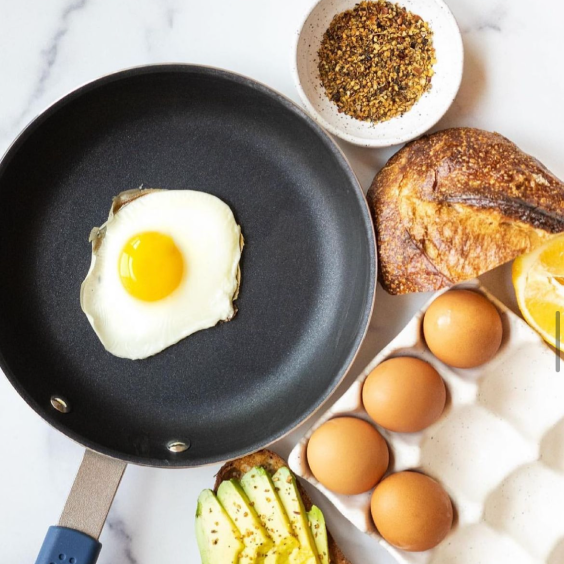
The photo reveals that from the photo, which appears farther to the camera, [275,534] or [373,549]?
[373,549]

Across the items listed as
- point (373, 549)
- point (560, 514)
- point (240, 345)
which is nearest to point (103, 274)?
point (240, 345)

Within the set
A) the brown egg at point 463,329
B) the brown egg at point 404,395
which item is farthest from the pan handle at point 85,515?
the brown egg at point 463,329

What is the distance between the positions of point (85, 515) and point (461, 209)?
1.22 m

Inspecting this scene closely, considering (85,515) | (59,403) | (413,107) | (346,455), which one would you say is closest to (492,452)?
(346,455)

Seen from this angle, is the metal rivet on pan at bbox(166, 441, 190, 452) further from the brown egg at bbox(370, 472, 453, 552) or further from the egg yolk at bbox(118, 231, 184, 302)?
the brown egg at bbox(370, 472, 453, 552)

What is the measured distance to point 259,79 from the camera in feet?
5.53

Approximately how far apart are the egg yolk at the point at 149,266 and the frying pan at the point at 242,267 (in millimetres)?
156

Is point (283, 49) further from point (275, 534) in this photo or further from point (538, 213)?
point (275, 534)

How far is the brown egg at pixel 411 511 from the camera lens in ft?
4.84

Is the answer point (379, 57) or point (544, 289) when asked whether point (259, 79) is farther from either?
point (544, 289)

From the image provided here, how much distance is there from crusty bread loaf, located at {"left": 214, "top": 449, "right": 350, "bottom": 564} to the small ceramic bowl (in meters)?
0.90

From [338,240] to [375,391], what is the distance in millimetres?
439

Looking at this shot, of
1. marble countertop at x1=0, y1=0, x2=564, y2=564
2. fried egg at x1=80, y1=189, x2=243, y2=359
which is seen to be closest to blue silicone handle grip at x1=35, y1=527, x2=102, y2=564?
marble countertop at x1=0, y1=0, x2=564, y2=564

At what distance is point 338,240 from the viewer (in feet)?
5.51
